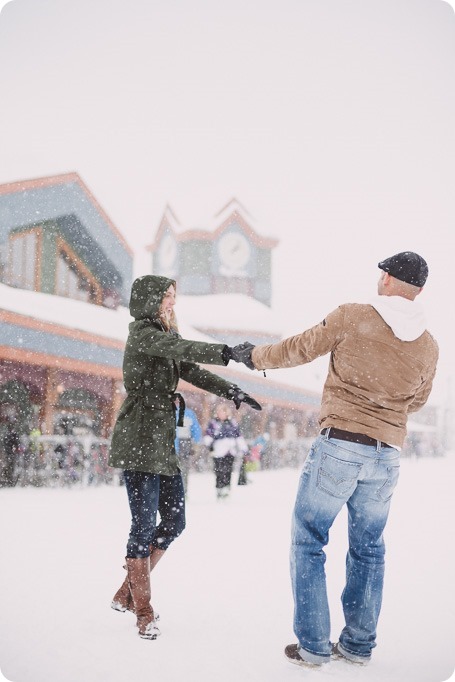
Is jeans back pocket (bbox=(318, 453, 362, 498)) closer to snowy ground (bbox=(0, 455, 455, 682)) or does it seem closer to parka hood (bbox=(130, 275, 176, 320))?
snowy ground (bbox=(0, 455, 455, 682))

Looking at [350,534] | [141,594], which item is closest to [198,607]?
[141,594]

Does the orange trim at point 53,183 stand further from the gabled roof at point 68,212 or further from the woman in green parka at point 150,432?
the woman in green parka at point 150,432

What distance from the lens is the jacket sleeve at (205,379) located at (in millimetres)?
2771

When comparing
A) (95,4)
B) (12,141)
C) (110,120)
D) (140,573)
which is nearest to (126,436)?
(140,573)

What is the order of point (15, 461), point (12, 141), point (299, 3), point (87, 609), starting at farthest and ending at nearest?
1. point (15, 461)
2. point (12, 141)
3. point (299, 3)
4. point (87, 609)

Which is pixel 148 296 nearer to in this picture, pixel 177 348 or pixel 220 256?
pixel 177 348

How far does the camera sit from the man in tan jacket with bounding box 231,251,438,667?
7.33ft

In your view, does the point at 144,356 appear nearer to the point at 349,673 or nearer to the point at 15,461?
the point at 349,673

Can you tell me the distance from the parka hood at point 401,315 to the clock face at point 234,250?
1642cm

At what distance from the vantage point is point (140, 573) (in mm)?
2520

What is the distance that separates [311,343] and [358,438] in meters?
0.38

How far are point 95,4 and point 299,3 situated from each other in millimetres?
1021

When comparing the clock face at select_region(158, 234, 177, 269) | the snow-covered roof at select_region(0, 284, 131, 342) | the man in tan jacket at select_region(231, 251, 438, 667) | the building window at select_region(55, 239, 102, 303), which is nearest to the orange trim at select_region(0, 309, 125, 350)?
the snow-covered roof at select_region(0, 284, 131, 342)

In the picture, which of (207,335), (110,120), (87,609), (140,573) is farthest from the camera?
(207,335)
